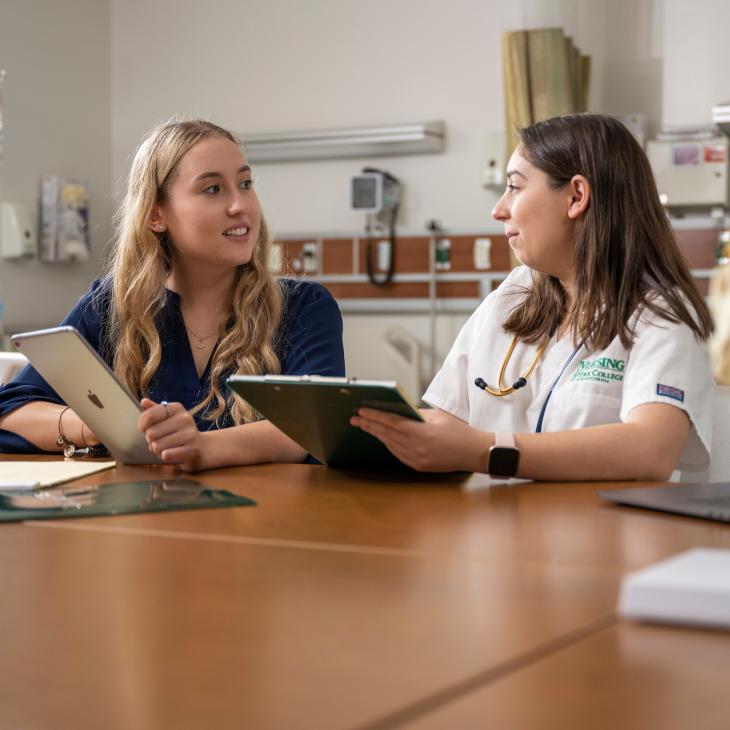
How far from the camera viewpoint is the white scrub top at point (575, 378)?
1794 millimetres

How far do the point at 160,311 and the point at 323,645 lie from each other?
1663 mm

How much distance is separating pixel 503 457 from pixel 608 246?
62cm

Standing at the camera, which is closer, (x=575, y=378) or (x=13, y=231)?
(x=575, y=378)

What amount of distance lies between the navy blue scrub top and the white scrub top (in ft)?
0.80

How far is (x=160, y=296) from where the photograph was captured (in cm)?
234

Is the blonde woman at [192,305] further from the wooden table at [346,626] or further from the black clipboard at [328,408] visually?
the wooden table at [346,626]

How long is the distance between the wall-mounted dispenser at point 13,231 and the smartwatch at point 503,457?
15.7 feet

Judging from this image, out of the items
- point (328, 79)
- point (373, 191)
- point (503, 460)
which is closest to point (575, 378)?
point (503, 460)

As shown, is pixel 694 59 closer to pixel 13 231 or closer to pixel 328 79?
pixel 328 79

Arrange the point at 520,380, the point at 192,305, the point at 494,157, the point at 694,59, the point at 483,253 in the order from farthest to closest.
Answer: the point at 483,253
the point at 494,157
the point at 694,59
the point at 192,305
the point at 520,380

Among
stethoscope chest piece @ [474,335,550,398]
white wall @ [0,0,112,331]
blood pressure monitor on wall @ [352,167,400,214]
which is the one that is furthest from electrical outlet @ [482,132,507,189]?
stethoscope chest piece @ [474,335,550,398]

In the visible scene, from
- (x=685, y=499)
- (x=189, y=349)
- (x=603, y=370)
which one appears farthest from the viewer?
(x=189, y=349)

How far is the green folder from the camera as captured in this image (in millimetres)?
1265

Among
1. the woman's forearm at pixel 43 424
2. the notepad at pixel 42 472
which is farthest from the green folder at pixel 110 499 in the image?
the woman's forearm at pixel 43 424
